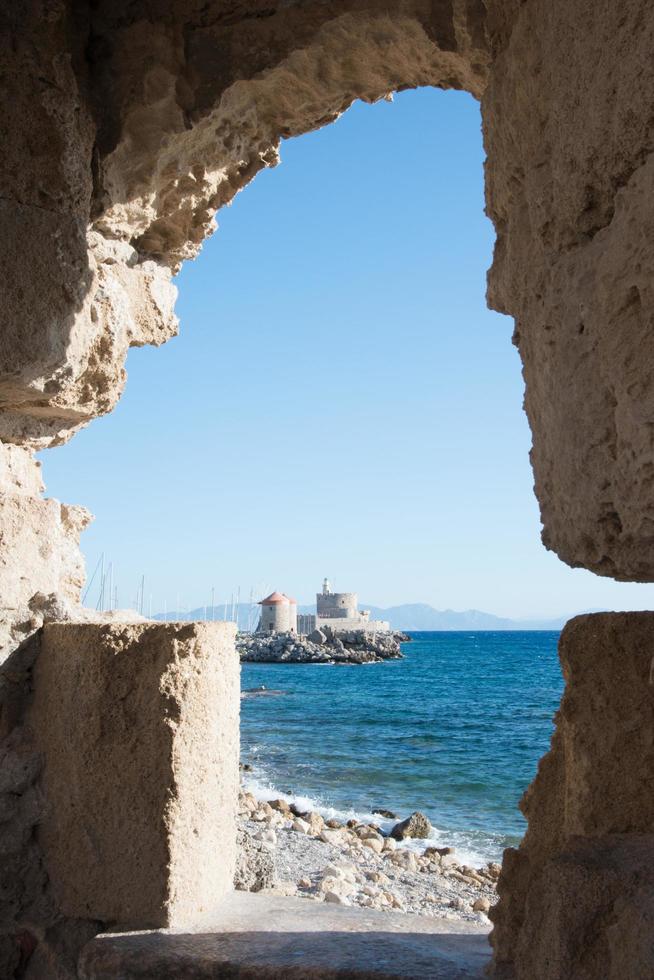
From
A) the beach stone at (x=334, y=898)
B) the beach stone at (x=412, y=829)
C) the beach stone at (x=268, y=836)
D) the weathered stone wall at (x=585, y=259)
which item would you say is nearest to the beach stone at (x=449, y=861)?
the beach stone at (x=412, y=829)

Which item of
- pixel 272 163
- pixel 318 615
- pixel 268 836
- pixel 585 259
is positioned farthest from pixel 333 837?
pixel 318 615

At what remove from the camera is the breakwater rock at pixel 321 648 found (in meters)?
61.6

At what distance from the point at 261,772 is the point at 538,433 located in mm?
16384

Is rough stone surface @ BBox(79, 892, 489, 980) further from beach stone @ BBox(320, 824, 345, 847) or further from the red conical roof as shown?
the red conical roof

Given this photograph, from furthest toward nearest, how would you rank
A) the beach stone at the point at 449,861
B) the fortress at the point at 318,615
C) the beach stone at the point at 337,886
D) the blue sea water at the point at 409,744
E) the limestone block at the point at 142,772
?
the fortress at the point at 318,615 < the blue sea water at the point at 409,744 < the beach stone at the point at 449,861 < the beach stone at the point at 337,886 < the limestone block at the point at 142,772

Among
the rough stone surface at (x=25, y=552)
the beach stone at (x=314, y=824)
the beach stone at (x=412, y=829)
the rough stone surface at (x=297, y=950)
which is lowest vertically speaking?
the beach stone at (x=412, y=829)

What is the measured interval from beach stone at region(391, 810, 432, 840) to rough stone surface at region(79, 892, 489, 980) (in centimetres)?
877

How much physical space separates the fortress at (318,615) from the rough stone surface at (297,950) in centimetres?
6565

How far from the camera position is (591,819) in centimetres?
202

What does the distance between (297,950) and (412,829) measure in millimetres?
9450

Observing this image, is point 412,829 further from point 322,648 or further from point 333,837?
point 322,648

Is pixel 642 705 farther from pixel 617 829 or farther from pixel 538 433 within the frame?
pixel 538 433

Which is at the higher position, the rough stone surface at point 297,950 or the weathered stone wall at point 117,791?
Answer: the weathered stone wall at point 117,791

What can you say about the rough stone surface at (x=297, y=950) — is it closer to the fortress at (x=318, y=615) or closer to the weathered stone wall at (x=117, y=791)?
the weathered stone wall at (x=117, y=791)
